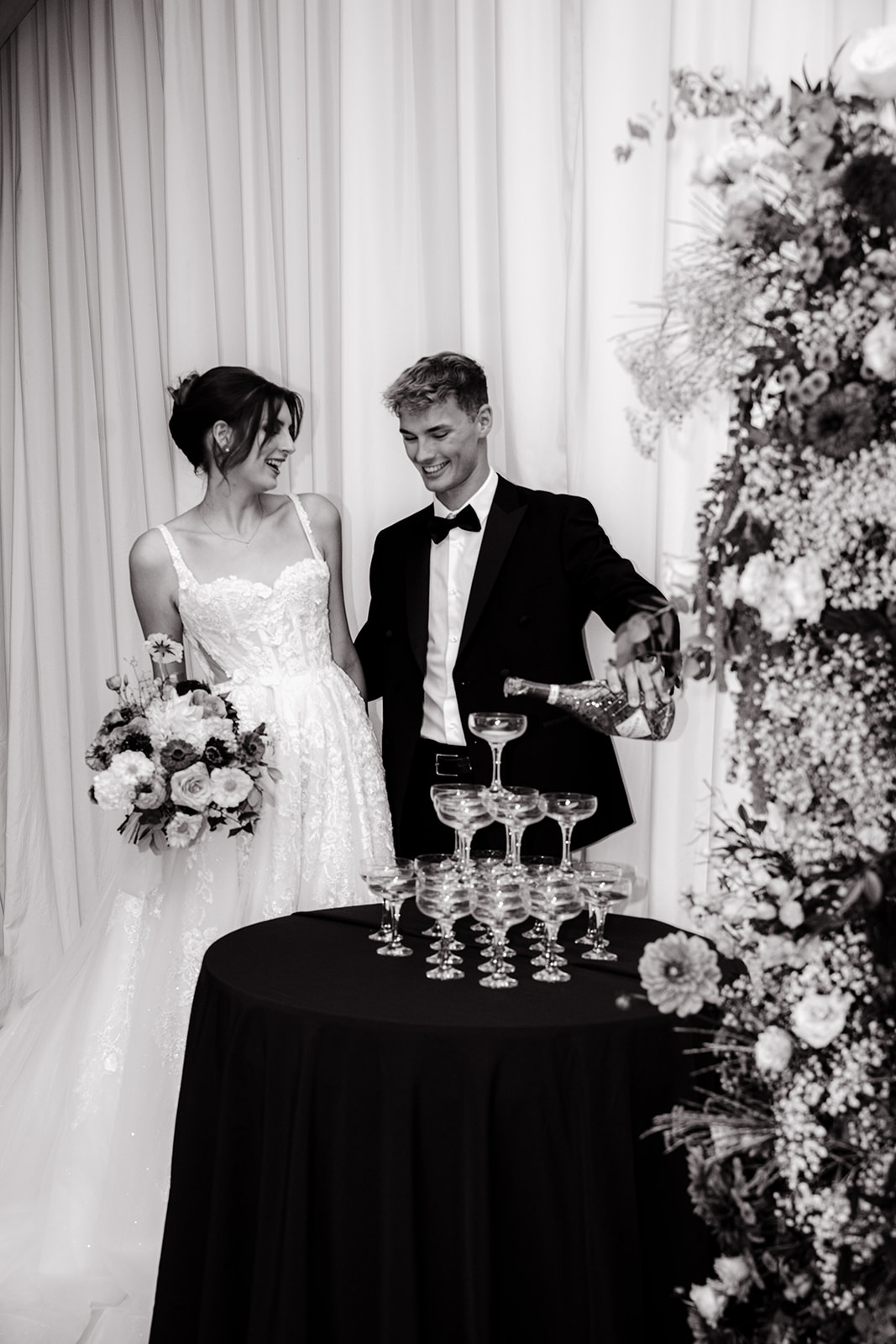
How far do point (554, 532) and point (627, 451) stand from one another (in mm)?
386

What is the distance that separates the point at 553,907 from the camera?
213 cm

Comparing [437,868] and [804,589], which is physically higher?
[804,589]

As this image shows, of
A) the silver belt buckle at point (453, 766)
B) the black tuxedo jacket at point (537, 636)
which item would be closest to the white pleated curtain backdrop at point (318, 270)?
the black tuxedo jacket at point (537, 636)

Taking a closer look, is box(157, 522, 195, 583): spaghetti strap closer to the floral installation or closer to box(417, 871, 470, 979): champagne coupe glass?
box(417, 871, 470, 979): champagne coupe glass

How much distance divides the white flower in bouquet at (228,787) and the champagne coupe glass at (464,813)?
1.69 ft

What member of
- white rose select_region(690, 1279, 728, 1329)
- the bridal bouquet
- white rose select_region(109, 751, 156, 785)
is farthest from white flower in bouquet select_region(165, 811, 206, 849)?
white rose select_region(690, 1279, 728, 1329)

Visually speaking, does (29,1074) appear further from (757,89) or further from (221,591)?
(757,89)

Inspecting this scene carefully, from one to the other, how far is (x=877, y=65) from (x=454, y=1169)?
1517 mm

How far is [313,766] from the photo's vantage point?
10.1 ft

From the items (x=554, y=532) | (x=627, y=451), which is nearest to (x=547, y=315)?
(x=627, y=451)

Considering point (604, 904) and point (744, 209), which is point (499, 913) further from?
point (744, 209)

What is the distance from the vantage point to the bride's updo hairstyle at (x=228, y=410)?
3160 mm

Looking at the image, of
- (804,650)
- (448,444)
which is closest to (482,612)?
(448,444)

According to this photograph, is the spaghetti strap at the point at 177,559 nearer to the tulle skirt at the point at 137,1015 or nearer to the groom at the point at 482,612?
the tulle skirt at the point at 137,1015
